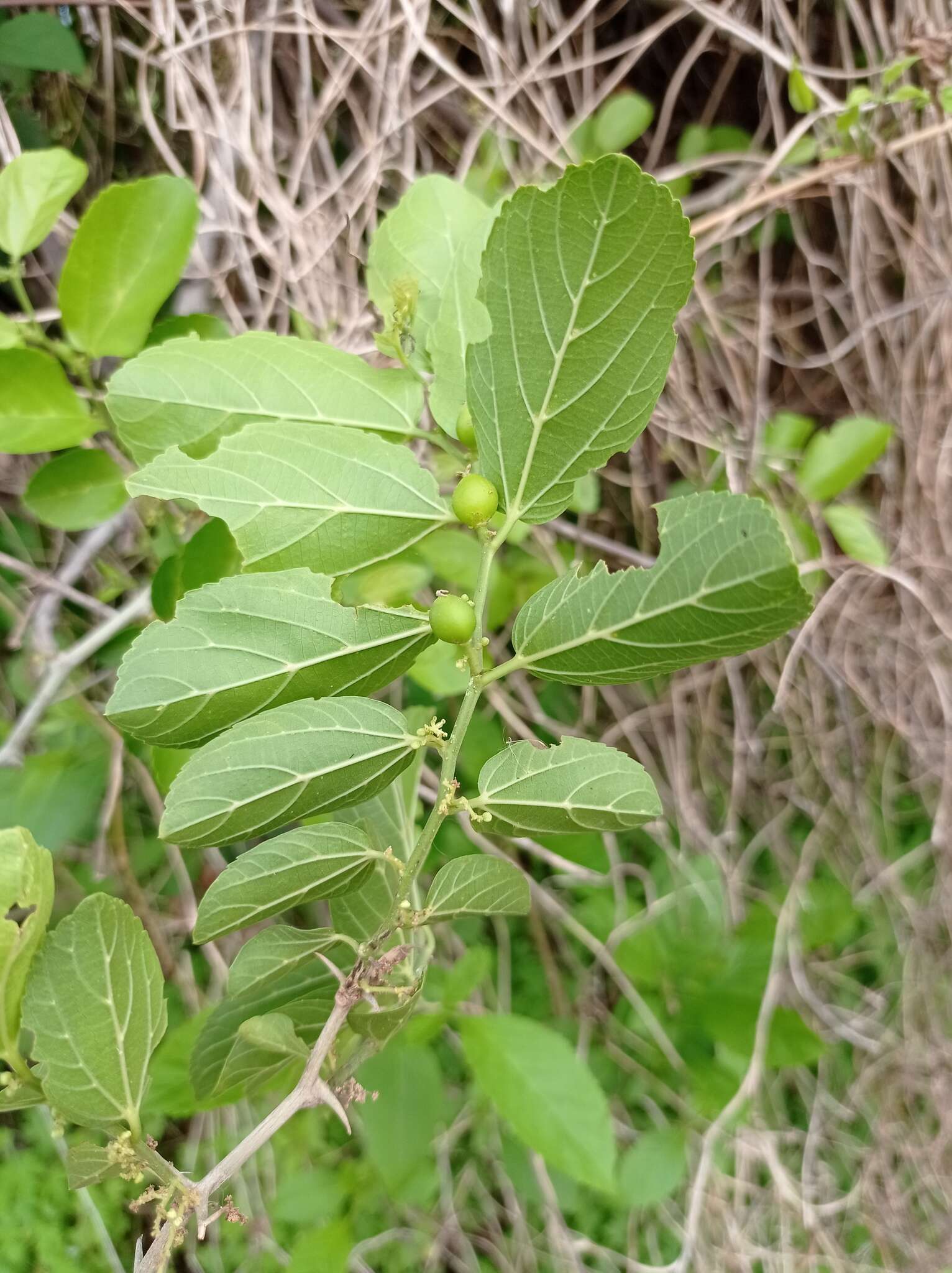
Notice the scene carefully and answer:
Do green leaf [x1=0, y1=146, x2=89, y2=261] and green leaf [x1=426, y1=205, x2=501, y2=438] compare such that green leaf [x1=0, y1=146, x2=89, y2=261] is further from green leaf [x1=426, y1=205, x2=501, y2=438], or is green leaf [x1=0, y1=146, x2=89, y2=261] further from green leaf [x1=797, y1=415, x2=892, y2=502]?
green leaf [x1=797, y1=415, x2=892, y2=502]

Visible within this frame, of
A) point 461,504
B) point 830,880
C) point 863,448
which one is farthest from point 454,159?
point 830,880

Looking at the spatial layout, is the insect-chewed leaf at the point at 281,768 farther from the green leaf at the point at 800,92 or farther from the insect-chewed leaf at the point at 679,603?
the green leaf at the point at 800,92

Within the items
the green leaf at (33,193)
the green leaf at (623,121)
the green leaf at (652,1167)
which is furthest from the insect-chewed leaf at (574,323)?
the green leaf at (652,1167)

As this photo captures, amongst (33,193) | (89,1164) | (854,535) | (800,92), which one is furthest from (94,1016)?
(800,92)

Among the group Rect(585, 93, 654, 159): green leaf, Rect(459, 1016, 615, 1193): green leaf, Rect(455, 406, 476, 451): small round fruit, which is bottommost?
Rect(459, 1016, 615, 1193): green leaf

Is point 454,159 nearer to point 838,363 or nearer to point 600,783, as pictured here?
point 838,363

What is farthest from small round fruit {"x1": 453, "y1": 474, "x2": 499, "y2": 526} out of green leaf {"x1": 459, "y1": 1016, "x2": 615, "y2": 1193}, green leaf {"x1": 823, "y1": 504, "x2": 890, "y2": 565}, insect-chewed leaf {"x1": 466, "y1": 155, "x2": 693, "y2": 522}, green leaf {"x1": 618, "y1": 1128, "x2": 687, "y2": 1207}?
green leaf {"x1": 618, "y1": 1128, "x2": 687, "y2": 1207}
